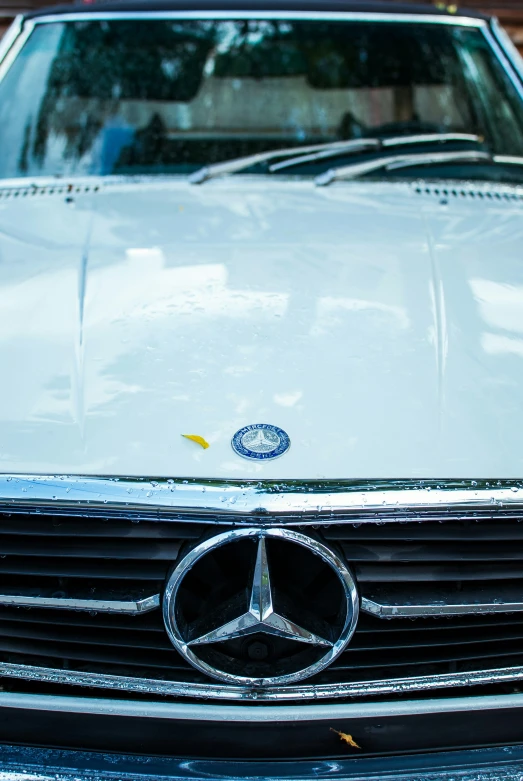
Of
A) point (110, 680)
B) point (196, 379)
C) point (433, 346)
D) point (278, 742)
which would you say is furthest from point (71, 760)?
point (433, 346)

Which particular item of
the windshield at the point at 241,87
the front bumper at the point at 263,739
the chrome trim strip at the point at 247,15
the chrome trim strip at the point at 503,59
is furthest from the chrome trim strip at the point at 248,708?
the chrome trim strip at the point at 247,15

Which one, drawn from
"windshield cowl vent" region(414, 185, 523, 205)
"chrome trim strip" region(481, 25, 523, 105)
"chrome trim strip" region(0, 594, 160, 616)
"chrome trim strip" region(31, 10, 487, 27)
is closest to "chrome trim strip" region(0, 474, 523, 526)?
"chrome trim strip" region(0, 594, 160, 616)

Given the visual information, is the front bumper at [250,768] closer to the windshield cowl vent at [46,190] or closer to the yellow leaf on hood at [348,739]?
the yellow leaf on hood at [348,739]

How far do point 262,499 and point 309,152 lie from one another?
64.4 inches

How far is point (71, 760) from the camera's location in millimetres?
1549

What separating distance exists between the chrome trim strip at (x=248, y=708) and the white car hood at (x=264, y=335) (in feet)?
1.50

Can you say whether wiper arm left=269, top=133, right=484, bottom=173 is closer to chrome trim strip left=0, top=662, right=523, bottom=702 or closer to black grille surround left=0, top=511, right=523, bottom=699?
black grille surround left=0, top=511, right=523, bottom=699

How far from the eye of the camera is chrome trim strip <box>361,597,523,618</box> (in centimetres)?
158

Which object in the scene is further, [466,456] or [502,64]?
[502,64]

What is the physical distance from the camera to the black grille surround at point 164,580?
5.20 ft

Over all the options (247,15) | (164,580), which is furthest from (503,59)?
(164,580)

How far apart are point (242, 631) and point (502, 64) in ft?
8.15

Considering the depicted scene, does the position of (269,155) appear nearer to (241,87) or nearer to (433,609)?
(241,87)

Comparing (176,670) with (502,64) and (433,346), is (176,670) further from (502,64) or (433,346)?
(502,64)
